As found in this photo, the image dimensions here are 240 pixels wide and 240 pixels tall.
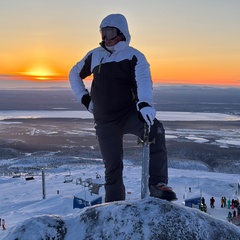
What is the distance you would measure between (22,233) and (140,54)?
2.08 metres

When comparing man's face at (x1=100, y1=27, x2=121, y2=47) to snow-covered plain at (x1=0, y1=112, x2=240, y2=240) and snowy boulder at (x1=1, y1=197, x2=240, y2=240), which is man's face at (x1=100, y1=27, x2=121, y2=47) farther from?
snow-covered plain at (x1=0, y1=112, x2=240, y2=240)

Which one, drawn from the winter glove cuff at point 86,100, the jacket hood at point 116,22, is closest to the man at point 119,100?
the jacket hood at point 116,22

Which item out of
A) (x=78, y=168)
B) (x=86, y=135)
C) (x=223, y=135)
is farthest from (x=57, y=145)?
(x=223, y=135)

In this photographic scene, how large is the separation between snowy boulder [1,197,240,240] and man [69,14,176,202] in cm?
58

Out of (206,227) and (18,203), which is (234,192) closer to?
(18,203)

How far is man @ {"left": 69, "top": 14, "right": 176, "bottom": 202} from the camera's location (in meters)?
3.27

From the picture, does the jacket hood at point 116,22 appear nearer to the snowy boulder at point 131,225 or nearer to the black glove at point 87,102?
the black glove at point 87,102

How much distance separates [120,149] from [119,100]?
0.57 m

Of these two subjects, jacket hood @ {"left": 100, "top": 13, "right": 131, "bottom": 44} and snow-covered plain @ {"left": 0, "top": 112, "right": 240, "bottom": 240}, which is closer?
jacket hood @ {"left": 100, "top": 13, "right": 131, "bottom": 44}

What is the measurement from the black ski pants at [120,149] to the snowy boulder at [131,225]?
0.68 m

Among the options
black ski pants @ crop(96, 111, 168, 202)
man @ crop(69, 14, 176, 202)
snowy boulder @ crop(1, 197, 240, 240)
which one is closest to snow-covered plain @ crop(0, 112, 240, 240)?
black ski pants @ crop(96, 111, 168, 202)

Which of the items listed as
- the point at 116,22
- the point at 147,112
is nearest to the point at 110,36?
the point at 116,22

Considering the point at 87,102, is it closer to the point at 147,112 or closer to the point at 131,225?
the point at 147,112

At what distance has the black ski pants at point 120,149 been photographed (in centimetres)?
328
